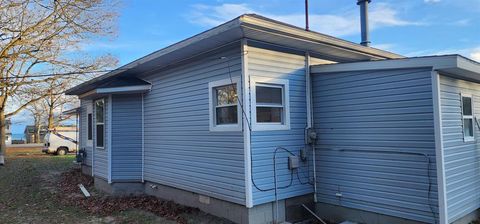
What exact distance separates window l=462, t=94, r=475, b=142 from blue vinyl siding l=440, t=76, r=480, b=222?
0.11 meters

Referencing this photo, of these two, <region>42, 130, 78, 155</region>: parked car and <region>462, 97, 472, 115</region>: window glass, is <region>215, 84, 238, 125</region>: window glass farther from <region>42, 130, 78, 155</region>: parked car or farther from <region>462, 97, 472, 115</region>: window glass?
<region>42, 130, 78, 155</region>: parked car

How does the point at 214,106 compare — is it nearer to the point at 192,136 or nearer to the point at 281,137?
the point at 192,136

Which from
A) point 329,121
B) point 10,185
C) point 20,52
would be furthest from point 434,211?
point 20,52

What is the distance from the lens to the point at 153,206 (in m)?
7.78

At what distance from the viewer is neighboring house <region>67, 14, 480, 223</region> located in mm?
5406

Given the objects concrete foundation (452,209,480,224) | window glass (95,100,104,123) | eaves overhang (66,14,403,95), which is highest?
eaves overhang (66,14,403,95)

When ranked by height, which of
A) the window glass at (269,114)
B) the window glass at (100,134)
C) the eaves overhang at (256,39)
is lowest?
the window glass at (100,134)

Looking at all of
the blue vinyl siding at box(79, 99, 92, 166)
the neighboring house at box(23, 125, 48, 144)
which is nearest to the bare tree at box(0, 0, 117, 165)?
the blue vinyl siding at box(79, 99, 92, 166)

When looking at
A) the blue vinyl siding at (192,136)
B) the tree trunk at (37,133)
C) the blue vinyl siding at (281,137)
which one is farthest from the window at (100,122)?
the tree trunk at (37,133)

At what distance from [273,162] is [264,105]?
3.49ft

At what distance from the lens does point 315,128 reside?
6945 millimetres

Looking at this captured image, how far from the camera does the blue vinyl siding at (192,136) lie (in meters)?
6.21

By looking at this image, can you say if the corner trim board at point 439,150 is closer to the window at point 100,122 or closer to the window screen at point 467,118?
the window screen at point 467,118

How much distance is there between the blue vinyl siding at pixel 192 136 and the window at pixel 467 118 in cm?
409
